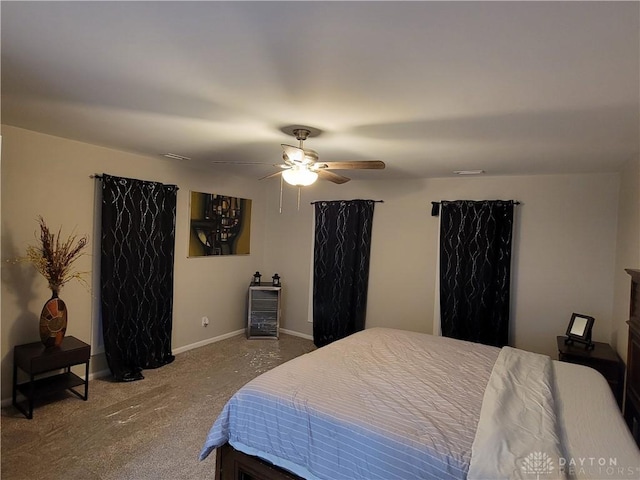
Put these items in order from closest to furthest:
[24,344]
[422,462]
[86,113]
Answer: [422,462] → [86,113] → [24,344]

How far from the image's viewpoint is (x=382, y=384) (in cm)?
211

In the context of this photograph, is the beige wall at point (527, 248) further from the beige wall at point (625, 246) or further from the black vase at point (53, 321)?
the black vase at point (53, 321)

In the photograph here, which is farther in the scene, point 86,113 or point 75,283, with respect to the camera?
point 75,283

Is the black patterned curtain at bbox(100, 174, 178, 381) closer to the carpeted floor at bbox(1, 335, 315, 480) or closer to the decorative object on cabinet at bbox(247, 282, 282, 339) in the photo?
the carpeted floor at bbox(1, 335, 315, 480)

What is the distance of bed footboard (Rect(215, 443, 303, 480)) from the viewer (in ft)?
6.06

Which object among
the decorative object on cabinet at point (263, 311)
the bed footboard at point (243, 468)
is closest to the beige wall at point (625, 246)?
the bed footboard at point (243, 468)

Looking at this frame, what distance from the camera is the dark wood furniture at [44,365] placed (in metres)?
2.74

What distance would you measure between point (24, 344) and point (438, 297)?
4243mm

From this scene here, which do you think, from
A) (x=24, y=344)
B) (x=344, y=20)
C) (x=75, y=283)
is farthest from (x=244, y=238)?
(x=344, y=20)

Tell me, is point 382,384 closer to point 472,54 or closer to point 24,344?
point 472,54

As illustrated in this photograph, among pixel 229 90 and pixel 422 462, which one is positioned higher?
pixel 229 90

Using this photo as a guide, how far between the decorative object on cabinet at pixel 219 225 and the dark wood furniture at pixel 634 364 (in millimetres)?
4279

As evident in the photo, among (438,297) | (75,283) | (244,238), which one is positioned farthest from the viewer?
(244,238)

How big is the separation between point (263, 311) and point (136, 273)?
6.45 ft
